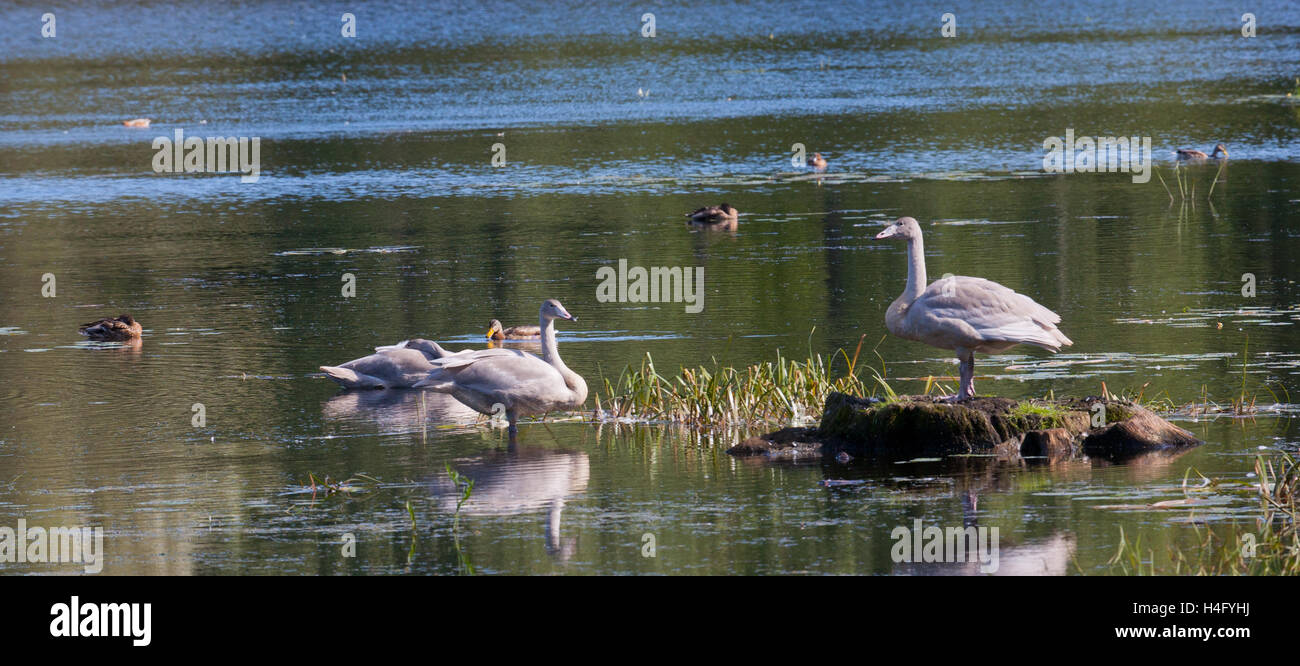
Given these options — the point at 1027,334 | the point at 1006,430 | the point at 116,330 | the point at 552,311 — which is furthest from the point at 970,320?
the point at 116,330

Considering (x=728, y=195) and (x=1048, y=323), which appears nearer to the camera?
(x=1048, y=323)

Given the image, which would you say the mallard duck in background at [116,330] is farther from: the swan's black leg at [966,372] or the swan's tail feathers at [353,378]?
the swan's black leg at [966,372]

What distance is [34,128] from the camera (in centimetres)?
5794

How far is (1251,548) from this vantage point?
1073 cm

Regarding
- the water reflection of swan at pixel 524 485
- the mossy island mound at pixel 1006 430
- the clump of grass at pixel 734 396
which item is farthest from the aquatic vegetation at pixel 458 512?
the mossy island mound at pixel 1006 430

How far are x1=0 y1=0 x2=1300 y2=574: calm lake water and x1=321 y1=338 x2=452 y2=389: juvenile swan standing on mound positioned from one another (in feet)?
1.00

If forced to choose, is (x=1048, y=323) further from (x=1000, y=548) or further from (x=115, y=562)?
(x=115, y=562)

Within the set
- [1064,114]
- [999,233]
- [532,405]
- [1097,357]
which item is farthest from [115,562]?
[1064,114]

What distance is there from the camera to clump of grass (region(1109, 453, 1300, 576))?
33.9 ft

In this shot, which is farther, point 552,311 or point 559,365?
point 552,311

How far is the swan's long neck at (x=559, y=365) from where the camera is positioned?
15594 mm

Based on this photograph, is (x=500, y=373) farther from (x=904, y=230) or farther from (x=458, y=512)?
(x=904, y=230)

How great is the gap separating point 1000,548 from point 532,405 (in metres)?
5.35

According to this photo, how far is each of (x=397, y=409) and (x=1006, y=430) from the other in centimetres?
645
